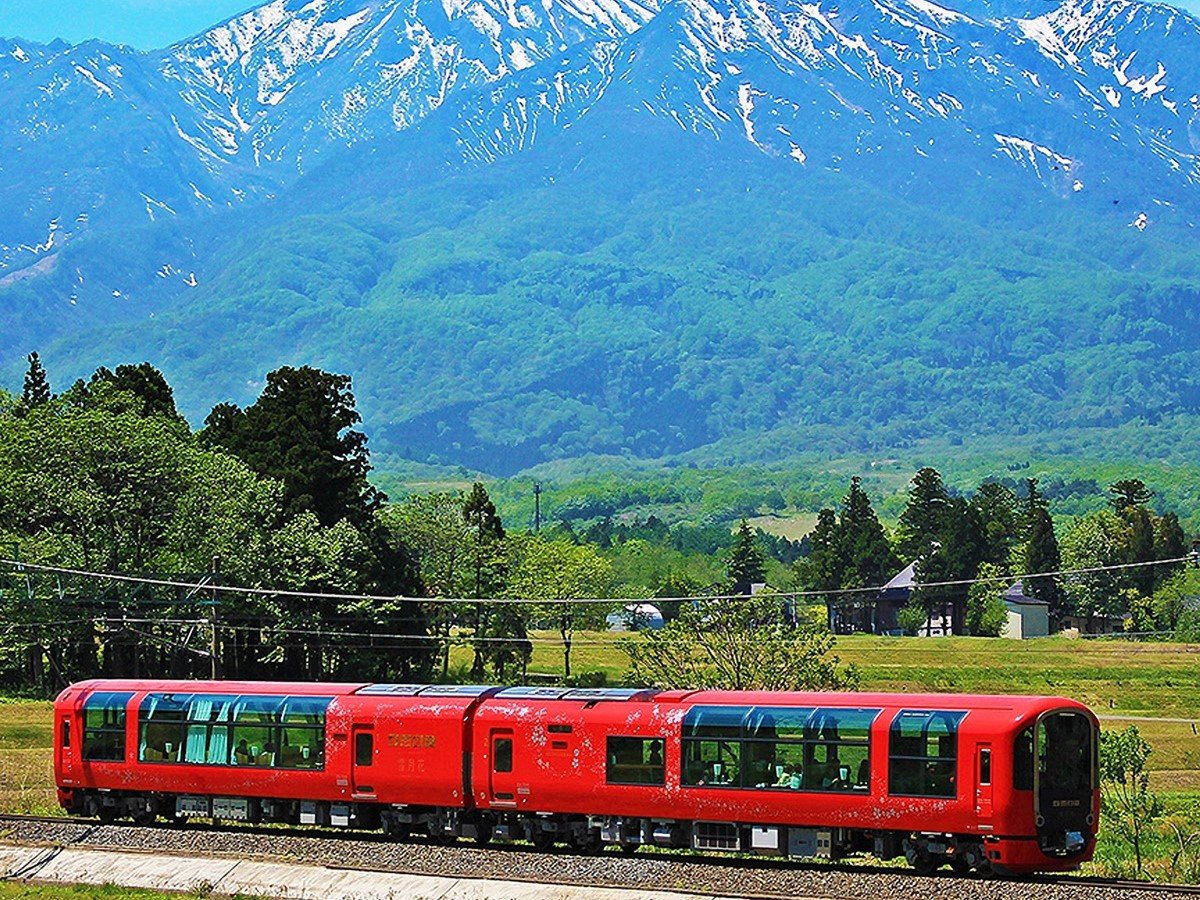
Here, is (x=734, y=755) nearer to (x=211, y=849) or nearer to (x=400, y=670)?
(x=211, y=849)


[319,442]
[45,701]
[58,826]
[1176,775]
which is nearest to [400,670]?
[319,442]

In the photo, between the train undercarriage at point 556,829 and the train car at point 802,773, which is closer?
the train car at point 802,773

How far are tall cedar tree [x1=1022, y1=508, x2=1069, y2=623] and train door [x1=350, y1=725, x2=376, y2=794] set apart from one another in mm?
112833

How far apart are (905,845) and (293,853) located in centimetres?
1142

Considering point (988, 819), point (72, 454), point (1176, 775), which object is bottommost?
point (1176, 775)

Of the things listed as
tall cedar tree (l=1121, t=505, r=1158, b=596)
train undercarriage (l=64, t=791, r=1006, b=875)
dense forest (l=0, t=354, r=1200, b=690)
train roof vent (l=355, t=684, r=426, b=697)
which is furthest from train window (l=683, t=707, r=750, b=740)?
tall cedar tree (l=1121, t=505, r=1158, b=596)

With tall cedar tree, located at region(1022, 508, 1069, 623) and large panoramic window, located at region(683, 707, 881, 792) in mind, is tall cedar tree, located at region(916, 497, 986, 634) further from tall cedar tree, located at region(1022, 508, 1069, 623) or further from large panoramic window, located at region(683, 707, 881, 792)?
large panoramic window, located at region(683, 707, 881, 792)

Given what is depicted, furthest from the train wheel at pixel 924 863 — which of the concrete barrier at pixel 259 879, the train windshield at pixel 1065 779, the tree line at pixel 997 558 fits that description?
the tree line at pixel 997 558

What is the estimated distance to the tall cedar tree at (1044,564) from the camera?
146500 mm

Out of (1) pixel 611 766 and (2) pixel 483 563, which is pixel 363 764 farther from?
(2) pixel 483 563

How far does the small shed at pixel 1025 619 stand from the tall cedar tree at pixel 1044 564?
4122 millimetres

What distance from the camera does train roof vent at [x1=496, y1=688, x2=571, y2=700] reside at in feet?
122

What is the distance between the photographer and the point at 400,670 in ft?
294

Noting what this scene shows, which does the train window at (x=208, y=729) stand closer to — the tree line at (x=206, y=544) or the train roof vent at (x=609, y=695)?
the train roof vent at (x=609, y=695)
